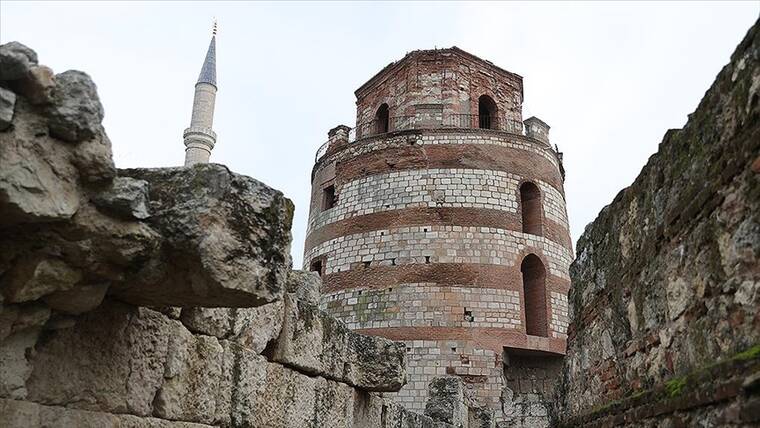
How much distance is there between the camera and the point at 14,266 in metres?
2.20

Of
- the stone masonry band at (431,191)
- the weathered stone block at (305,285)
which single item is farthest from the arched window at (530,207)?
the weathered stone block at (305,285)

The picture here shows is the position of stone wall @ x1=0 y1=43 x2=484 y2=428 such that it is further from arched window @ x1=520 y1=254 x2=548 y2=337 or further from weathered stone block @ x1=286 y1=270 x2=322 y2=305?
arched window @ x1=520 y1=254 x2=548 y2=337

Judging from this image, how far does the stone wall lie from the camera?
2027 millimetres

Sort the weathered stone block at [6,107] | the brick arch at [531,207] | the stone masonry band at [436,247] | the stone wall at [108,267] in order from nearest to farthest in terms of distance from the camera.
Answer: the weathered stone block at [6,107]
the stone wall at [108,267]
the stone masonry band at [436,247]
the brick arch at [531,207]

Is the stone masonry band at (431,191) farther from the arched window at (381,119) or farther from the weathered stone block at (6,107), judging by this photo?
the weathered stone block at (6,107)

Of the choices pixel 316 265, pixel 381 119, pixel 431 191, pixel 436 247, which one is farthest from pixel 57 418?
pixel 381 119

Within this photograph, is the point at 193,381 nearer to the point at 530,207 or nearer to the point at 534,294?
the point at 534,294

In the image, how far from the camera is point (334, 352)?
4.88m

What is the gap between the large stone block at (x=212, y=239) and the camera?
238 centimetres

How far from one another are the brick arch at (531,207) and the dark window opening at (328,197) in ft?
16.6

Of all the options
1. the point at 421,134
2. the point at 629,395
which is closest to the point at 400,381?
the point at 629,395

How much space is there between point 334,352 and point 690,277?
8.03 ft

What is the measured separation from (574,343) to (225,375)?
381 centimetres

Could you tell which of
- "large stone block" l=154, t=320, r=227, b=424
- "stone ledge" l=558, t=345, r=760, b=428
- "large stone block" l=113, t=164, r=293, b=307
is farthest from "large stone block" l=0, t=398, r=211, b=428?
"stone ledge" l=558, t=345, r=760, b=428
